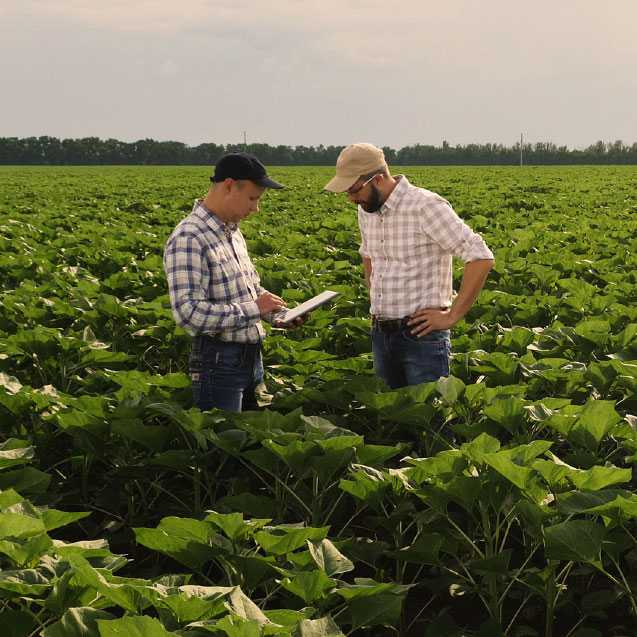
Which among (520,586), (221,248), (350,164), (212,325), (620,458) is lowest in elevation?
(520,586)

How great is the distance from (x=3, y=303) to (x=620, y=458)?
5136 millimetres

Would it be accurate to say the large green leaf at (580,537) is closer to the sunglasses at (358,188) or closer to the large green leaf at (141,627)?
the large green leaf at (141,627)

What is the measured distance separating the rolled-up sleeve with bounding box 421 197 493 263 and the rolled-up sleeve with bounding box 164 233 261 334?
106cm

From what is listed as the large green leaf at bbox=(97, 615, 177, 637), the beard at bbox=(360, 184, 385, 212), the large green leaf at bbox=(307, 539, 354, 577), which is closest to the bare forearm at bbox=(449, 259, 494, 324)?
the beard at bbox=(360, 184, 385, 212)

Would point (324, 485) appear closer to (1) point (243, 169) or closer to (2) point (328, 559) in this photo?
(2) point (328, 559)

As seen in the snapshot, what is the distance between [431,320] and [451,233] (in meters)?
0.44

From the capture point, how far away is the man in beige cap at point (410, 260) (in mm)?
4512

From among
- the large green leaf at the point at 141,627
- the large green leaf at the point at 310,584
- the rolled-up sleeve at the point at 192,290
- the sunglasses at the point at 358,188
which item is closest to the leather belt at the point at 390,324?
the sunglasses at the point at 358,188

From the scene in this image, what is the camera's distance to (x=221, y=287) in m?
4.38

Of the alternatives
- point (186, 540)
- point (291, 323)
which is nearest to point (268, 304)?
point (291, 323)

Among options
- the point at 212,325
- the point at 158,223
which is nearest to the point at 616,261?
the point at 212,325

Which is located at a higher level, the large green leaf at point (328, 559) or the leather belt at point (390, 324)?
the leather belt at point (390, 324)

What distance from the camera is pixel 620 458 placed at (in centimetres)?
432

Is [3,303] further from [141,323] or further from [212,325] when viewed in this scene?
[212,325]
